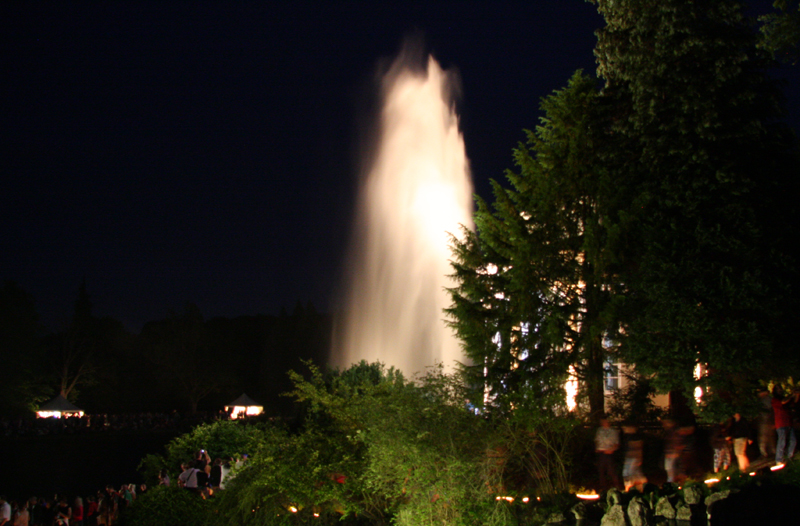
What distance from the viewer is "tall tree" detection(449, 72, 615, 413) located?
18422 millimetres

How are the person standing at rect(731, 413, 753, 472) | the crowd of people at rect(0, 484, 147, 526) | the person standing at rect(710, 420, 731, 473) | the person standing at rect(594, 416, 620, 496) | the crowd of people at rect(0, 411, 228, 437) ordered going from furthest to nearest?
the crowd of people at rect(0, 411, 228, 437)
the crowd of people at rect(0, 484, 147, 526)
the person standing at rect(710, 420, 731, 473)
the person standing at rect(731, 413, 753, 472)
the person standing at rect(594, 416, 620, 496)

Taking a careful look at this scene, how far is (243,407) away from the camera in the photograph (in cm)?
6462

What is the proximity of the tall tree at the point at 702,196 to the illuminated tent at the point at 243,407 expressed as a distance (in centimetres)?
5270

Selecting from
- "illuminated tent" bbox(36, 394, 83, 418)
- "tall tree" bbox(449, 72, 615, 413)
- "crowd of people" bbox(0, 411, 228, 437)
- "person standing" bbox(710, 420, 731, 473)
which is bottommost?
"crowd of people" bbox(0, 411, 228, 437)

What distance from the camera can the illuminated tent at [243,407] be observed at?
2505 inches

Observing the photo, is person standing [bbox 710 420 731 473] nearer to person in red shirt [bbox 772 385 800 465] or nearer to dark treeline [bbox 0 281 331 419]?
person in red shirt [bbox 772 385 800 465]

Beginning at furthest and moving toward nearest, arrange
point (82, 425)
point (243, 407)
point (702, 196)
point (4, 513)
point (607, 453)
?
1. point (243, 407)
2. point (82, 425)
3. point (4, 513)
4. point (702, 196)
5. point (607, 453)

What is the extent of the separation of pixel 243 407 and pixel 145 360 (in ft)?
87.1

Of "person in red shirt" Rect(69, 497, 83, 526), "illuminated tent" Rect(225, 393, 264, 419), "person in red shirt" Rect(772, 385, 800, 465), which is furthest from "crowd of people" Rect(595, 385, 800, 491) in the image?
"illuminated tent" Rect(225, 393, 264, 419)

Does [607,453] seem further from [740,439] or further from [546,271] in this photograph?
[546,271]

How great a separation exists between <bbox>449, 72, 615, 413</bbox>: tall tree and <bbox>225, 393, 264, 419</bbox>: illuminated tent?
47.8 metres

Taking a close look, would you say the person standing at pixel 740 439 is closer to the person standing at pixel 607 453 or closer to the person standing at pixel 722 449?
the person standing at pixel 722 449

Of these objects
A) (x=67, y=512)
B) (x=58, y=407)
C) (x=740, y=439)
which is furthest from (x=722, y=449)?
(x=58, y=407)

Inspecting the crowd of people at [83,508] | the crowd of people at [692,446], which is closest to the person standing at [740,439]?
the crowd of people at [692,446]
